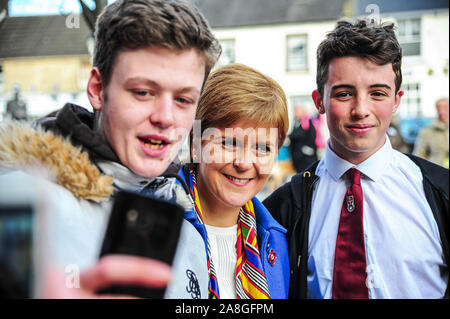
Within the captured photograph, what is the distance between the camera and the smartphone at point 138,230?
2.51ft

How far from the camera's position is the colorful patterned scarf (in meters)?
1.61

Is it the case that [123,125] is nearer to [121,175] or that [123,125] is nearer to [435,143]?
[121,175]

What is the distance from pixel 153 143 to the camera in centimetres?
123

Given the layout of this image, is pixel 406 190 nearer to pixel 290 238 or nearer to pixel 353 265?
pixel 353 265

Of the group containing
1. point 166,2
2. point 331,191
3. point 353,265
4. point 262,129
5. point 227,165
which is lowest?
point 353,265

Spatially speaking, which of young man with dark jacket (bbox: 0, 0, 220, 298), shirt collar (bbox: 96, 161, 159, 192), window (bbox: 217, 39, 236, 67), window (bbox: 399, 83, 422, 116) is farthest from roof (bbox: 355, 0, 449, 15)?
shirt collar (bbox: 96, 161, 159, 192)

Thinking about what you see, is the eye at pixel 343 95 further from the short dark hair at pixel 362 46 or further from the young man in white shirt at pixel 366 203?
the short dark hair at pixel 362 46

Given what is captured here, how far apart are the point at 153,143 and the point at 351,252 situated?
97 centimetres

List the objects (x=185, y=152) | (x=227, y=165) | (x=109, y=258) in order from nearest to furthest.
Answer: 1. (x=109, y=258)
2. (x=227, y=165)
3. (x=185, y=152)

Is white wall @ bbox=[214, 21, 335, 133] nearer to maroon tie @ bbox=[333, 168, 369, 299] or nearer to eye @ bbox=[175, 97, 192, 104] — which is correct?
maroon tie @ bbox=[333, 168, 369, 299]

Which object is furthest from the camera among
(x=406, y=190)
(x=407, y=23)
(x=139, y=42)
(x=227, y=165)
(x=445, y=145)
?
(x=407, y=23)

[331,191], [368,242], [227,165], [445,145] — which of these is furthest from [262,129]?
[445,145]
